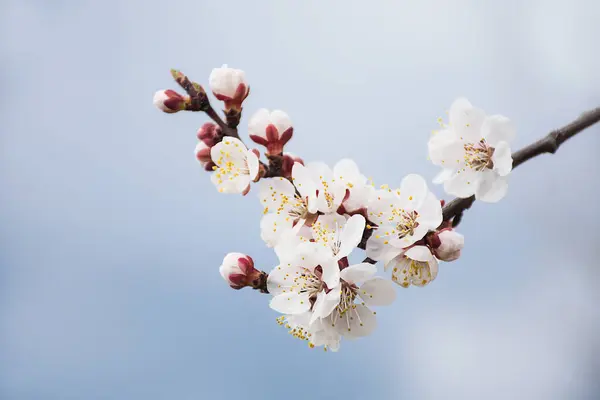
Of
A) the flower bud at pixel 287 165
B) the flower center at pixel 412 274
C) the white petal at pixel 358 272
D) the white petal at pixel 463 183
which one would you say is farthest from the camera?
the white petal at pixel 463 183

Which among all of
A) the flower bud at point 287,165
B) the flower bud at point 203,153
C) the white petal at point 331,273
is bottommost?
the white petal at point 331,273

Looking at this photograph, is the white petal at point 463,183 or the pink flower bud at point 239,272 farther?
the white petal at point 463,183

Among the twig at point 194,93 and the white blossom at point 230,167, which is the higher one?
the twig at point 194,93

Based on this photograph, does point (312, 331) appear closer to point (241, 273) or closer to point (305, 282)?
point (305, 282)

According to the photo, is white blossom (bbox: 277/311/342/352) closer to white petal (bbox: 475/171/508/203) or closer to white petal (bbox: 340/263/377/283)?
white petal (bbox: 340/263/377/283)

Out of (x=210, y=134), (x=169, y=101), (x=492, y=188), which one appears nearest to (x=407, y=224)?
(x=492, y=188)

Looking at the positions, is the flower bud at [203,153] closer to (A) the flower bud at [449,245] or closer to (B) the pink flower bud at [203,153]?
(B) the pink flower bud at [203,153]

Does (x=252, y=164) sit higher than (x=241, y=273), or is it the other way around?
(x=252, y=164)

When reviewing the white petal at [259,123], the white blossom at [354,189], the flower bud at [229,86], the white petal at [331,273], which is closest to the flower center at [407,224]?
the white blossom at [354,189]
